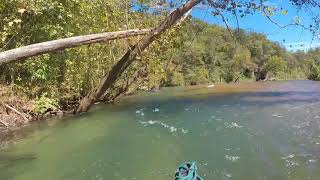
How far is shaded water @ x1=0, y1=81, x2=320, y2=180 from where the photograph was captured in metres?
8.58

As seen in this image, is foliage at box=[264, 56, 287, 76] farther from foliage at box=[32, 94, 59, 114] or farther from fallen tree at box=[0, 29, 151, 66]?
fallen tree at box=[0, 29, 151, 66]

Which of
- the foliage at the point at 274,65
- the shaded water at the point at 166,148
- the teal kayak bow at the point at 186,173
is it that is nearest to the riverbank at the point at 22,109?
the shaded water at the point at 166,148

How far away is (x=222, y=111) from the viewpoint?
18891 millimetres

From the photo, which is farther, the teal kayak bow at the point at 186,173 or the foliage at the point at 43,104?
the foliage at the point at 43,104

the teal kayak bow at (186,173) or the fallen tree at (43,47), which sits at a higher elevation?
the fallen tree at (43,47)

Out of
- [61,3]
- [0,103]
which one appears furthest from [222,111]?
[0,103]

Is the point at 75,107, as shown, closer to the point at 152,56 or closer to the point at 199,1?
the point at 152,56

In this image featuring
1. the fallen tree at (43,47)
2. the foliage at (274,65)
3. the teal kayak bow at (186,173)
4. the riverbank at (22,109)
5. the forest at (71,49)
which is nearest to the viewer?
the teal kayak bow at (186,173)

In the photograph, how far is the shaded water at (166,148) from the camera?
8.58 m

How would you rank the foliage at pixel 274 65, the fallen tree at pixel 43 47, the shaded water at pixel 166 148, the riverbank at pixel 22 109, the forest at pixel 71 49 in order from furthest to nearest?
the foliage at pixel 274 65
the riverbank at pixel 22 109
the forest at pixel 71 49
the shaded water at pixel 166 148
the fallen tree at pixel 43 47

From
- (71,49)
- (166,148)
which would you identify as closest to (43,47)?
(166,148)

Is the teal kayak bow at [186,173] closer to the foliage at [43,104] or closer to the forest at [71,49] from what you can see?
the forest at [71,49]

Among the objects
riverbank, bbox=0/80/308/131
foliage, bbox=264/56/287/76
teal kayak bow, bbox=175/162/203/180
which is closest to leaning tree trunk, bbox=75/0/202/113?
riverbank, bbox=0/80/308/131

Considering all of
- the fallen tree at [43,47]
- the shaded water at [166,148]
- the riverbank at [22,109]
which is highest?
the fallen tree at [43,47]
